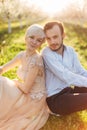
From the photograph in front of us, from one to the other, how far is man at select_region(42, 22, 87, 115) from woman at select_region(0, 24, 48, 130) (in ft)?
0.30

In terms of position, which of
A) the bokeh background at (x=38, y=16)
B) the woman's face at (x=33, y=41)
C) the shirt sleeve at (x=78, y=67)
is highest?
the woman's face at (x=33, y=41)

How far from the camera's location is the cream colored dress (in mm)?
4262

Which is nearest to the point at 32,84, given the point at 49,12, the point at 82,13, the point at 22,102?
the point at 22,102

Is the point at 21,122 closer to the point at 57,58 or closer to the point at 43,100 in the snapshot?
the point at 43,100

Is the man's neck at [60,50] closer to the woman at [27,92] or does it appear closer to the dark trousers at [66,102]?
the woman at [27,92]

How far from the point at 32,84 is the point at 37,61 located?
0.88 feet

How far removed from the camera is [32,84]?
14.2 ft

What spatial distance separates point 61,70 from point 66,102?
0.38 meters

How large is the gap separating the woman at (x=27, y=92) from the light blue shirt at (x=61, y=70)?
0.29 ft

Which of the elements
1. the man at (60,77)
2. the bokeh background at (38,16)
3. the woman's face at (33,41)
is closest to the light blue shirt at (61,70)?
the man at (60,77)

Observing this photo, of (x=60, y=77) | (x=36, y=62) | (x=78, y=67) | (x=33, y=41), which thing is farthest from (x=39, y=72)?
(x=78, y=67)

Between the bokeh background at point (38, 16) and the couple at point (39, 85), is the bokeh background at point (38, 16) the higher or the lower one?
the lower one

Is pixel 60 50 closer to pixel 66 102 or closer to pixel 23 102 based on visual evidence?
pixel 66 102

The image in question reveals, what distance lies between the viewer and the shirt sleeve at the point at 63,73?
4.29 metres
